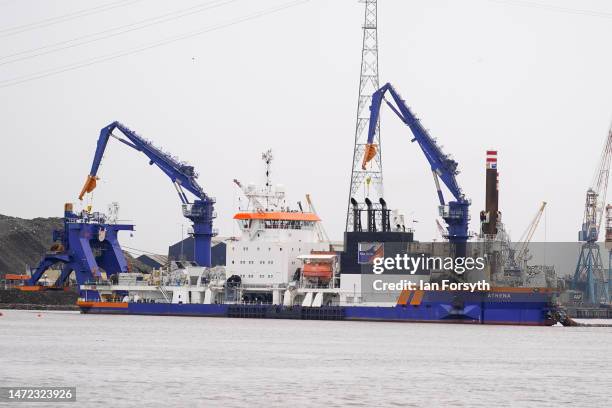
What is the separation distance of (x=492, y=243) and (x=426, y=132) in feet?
31.3

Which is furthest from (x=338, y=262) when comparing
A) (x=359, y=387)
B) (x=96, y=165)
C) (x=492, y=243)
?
(x=359, y=387)

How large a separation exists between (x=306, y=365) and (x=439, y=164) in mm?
43894

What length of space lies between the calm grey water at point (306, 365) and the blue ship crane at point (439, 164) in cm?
1122

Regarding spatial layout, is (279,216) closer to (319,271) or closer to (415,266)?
(319,271)

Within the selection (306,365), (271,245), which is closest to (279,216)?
(271,245)

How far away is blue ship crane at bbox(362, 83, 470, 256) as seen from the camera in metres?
89.3

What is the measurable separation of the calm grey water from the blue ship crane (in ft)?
36.8

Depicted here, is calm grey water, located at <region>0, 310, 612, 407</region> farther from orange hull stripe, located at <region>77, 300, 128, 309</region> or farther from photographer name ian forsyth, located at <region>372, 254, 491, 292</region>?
orange hull stripe, located at <region>77, 300, 128, 309</region>

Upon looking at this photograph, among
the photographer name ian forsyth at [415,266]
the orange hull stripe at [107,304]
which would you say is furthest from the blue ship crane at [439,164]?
the orange hull stripe at [107,304]

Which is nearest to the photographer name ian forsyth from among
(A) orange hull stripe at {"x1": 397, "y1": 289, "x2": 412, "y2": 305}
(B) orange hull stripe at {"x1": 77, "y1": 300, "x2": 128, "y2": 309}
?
(A) orange hull stripe at {"x1": 397, "y1": 289, "x2": 412, "y2": 305}

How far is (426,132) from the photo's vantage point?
9269 cm

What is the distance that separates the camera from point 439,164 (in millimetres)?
92188

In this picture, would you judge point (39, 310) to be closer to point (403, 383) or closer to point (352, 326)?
point (352, 326)

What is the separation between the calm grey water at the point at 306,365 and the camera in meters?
39.4
